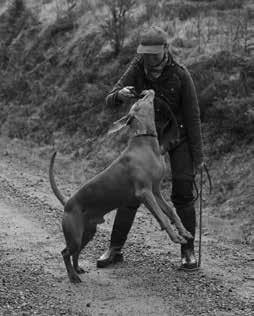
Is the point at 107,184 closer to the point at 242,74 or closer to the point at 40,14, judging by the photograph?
the point at 242,74

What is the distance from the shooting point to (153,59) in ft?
18.5

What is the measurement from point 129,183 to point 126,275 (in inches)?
42.9

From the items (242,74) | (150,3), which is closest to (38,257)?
(242,74)

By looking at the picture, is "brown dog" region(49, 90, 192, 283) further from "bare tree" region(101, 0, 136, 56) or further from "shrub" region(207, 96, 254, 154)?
"bare tree" region(101, 0, 136, 56)

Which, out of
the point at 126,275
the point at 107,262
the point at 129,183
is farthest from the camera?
the point at 107,262

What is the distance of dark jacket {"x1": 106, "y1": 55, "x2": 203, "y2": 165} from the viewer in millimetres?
5840

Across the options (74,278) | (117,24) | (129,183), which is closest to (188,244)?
(129,183)

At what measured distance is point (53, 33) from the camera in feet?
61.4

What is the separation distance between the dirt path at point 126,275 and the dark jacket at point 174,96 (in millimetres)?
1179

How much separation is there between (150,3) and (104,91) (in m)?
4.43

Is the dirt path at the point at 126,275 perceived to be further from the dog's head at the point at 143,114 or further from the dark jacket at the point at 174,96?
the dog's head at the point at 143,114

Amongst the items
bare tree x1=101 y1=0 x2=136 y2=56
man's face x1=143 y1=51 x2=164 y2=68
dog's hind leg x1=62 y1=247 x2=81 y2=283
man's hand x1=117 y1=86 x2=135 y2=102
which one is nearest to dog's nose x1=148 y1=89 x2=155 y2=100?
man's hand x1=117 y1=86 x2=135 y2=102

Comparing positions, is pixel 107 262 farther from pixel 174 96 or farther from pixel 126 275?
pixel 174 96

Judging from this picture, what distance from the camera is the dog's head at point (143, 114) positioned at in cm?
542
